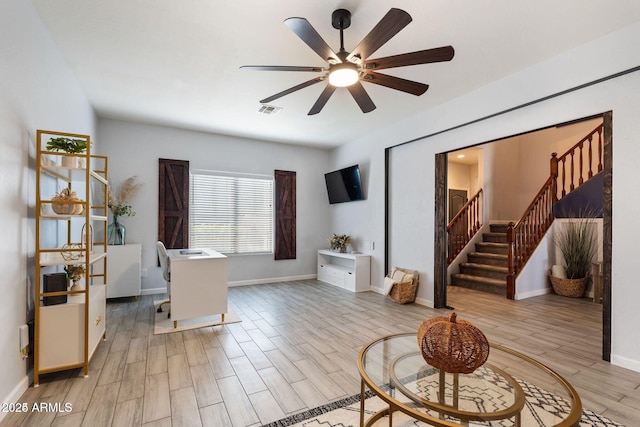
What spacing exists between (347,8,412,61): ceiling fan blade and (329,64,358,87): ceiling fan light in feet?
0.26

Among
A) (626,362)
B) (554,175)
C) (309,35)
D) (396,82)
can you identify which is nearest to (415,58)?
(396,82)

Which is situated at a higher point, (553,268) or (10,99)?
(10,99)

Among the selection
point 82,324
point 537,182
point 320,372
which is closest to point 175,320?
point 82,324

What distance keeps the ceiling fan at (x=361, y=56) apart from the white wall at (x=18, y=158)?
148cm

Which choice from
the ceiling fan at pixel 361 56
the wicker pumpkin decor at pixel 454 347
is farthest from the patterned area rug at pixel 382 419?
the ceiling fan at pixel 361 56

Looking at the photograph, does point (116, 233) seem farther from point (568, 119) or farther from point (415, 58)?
point (568, 119)

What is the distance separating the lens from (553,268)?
5.31 meters

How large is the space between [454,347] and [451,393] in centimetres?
28

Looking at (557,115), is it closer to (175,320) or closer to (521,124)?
(521,124)

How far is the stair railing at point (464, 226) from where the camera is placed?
20.6 feet

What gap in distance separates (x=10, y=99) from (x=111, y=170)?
317cm

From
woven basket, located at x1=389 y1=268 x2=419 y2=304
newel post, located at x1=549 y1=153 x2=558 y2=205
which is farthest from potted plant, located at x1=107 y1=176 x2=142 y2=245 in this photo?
newel post, located at x1=549 y1=153 x2=558 y2=205

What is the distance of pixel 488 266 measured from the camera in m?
5.70

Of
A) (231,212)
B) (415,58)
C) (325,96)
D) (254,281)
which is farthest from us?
(254,281)
